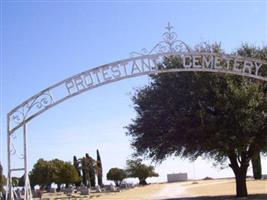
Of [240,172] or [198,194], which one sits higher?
[240,172]

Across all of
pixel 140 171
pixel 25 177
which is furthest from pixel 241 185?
pixel 140 171

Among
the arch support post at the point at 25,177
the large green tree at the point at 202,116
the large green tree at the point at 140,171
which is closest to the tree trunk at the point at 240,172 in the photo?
the large green tree at the point at 202,116

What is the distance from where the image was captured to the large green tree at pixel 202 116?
2831 cm

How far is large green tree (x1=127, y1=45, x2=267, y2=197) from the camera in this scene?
28.3m

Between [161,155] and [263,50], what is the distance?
→ 8.26 m

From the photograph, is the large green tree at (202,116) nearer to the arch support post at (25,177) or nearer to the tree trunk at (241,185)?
the tree trunk at (241,185)

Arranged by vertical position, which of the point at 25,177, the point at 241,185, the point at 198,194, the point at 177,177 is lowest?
the point at 198,194

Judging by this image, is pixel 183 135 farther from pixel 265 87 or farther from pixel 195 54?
pixel 195 54

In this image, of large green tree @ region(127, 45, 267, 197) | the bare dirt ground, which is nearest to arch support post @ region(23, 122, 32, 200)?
large green tree @ region(127, 45, 267, 197)

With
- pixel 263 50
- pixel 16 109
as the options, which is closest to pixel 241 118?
pixel 263 50

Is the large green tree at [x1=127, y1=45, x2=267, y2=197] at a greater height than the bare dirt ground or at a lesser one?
greater

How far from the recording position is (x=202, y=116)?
2848 cm

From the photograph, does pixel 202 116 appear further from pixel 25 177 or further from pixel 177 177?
pixel 177 177

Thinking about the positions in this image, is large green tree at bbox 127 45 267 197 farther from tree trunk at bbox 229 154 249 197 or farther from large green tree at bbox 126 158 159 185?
large green tree at bbox 126 158 159 185
